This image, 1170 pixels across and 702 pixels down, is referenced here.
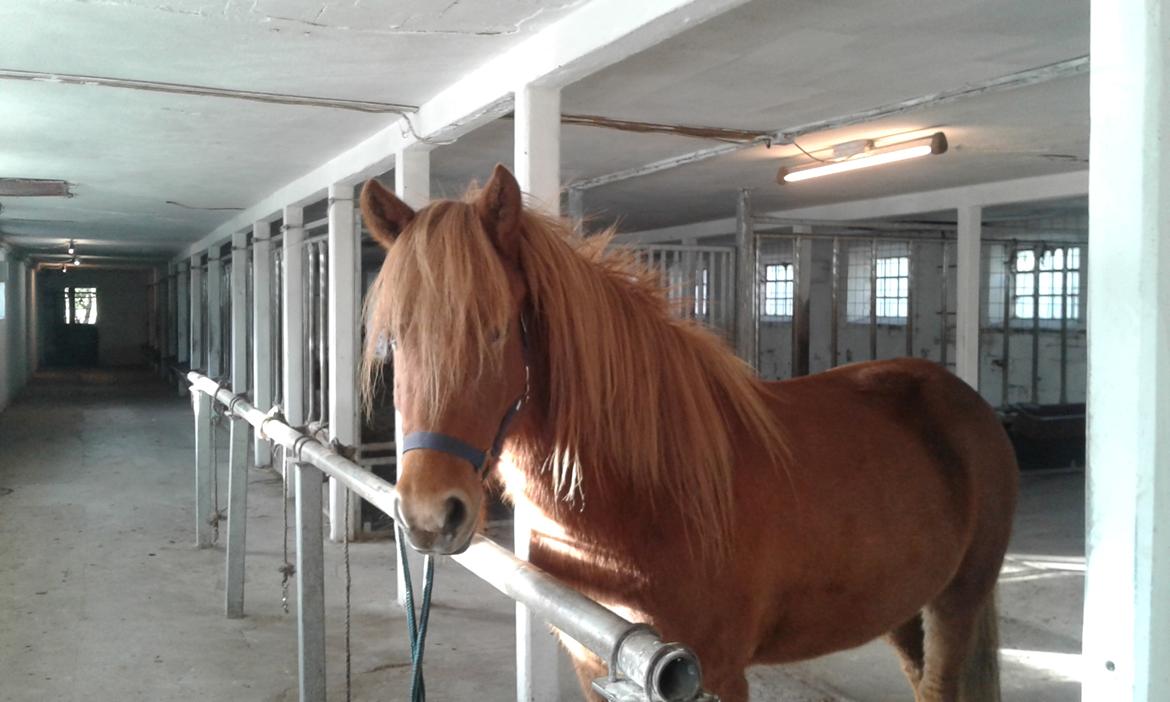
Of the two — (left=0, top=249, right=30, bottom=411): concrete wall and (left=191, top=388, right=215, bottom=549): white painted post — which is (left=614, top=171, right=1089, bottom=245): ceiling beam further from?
(left=0, top=249, right=30, bottom=411): concrete wall

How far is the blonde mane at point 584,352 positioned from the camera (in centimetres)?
142

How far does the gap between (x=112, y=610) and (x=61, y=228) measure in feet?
27.9

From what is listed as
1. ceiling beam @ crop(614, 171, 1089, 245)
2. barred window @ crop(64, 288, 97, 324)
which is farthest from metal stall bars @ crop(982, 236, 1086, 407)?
barred window @ crop(64, 288, 97, 324)

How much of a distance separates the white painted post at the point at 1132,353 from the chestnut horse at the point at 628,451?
72 cm

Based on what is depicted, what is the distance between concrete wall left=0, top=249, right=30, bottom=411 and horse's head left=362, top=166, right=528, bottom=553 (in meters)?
12.9

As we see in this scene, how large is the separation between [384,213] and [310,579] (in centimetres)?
126

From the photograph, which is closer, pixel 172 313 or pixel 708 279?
pixel 708 279

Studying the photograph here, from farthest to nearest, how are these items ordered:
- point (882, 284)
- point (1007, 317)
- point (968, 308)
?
point (882, 284) < point (1007, 317) < point (968, 308)

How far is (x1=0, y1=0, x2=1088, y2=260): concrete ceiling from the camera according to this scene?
2.70m

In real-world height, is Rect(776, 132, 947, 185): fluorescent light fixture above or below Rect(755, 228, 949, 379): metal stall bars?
above

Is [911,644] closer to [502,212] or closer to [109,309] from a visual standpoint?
[502,212]

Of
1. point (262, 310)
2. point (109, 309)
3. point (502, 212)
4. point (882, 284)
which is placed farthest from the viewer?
point (109, 309)

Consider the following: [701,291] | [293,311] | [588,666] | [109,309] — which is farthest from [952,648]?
[109,309]

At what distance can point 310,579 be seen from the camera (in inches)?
95.8
